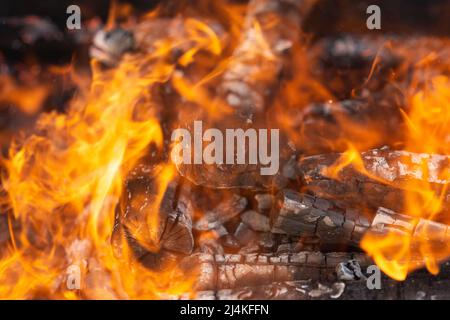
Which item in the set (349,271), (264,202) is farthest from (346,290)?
(264,202)

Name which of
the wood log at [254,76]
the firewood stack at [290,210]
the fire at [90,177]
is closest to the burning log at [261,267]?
the firewood stack at [290,210]

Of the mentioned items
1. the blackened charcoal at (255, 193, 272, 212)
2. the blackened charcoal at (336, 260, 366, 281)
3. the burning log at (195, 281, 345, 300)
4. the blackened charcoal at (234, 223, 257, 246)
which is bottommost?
the burning log at (195, 281, 345, 300)

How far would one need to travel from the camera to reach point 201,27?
4.39 metres

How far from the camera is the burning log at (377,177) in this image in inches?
119

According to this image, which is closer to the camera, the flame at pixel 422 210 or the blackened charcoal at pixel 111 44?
the flame at pixel 422 210

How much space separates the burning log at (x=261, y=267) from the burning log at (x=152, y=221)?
180 mm

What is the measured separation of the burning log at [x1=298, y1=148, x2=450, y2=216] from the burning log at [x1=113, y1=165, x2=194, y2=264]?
34.0 inches

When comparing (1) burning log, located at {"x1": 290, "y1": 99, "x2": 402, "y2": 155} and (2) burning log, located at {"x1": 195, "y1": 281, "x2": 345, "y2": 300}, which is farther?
(1) burning log, located at {"x1": 290, "y1": 99, "x2": 402, "y2": 155}

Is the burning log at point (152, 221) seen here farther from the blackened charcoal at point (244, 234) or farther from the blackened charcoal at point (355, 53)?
the blackened charcoal at point (355, 53)

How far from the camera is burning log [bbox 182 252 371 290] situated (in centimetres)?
292

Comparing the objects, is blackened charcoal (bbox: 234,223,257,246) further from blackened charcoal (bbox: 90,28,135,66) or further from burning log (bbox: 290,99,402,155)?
blackened charcoal (bbox: 90,28,135,66)

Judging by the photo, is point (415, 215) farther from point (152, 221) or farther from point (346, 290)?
point (152, 221)

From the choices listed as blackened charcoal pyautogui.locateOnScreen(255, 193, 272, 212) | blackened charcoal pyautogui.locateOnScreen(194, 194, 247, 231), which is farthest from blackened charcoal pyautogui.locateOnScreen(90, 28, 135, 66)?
blackened charcoal pyautogui.locateOnScreen(255, 193, 272, 212)

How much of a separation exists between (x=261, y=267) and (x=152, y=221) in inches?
28.3
